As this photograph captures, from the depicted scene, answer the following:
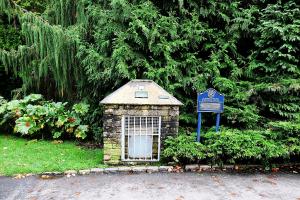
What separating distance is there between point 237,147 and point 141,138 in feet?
6.98

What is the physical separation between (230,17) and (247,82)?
195cm

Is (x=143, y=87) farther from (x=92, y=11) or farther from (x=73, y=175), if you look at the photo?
(x=92, y=11)

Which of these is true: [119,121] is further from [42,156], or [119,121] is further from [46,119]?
[46,119]

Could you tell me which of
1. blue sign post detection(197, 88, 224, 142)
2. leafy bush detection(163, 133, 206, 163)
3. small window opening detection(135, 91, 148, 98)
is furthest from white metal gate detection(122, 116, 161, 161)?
blue sign post detection(197, 88, 224, 142)

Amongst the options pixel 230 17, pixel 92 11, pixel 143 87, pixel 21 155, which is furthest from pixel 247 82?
pixel 21 155

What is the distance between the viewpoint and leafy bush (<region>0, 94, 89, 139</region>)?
9055mm

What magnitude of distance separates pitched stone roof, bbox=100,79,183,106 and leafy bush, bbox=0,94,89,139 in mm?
2492

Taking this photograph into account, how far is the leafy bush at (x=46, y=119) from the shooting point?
9055 millimetres

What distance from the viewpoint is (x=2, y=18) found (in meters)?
12.5

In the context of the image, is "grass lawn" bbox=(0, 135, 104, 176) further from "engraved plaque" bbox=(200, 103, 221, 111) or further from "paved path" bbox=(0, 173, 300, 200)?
"engraved plaque" bbox=(200, 103, 221, 111)

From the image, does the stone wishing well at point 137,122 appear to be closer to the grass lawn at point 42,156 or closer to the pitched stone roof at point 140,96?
the pitched stone roof at point 140,96

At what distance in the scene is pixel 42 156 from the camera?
7.58 metres

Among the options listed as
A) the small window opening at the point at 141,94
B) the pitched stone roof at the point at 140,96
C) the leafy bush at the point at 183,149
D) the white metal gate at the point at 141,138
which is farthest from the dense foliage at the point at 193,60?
the small window opening at the point at 141,94

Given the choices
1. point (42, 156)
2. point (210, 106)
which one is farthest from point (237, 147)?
point (42, 156)
